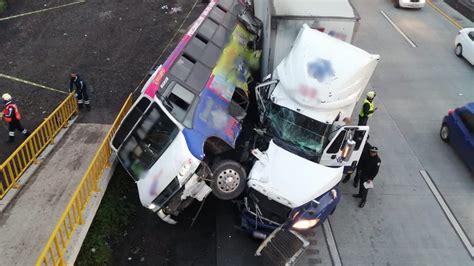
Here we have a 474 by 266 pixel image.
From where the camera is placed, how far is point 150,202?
8.24 m

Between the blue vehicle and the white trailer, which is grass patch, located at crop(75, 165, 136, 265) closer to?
the blue vehicle

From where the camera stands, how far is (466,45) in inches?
611

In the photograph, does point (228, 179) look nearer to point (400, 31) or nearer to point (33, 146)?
point (33, 146)

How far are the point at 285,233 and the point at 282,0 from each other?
6038 millimetres

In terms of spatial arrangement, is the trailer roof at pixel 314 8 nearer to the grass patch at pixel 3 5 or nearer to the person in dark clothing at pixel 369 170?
the person in dark clothing at pixel 369 170

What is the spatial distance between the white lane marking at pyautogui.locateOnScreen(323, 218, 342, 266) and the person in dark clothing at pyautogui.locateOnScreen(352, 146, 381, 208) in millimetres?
1043

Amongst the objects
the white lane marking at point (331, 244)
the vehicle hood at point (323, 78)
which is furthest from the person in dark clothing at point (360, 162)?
the white lane marking at point (331, 244)

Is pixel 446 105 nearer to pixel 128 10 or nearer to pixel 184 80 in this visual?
pixel 184 80

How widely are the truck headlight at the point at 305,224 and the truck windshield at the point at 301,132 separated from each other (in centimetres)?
132

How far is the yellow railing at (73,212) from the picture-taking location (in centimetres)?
706

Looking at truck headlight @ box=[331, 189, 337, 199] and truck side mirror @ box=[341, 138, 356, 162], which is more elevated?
truck side mirror @ box=[341, 138, 356, 162]

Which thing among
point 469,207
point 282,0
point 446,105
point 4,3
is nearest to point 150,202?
point 282,0

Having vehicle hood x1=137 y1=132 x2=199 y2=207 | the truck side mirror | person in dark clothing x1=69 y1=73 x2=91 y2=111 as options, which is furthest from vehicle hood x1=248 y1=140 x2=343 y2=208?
person in dark clothing x1=69 y1=73 x2=91 y2=111

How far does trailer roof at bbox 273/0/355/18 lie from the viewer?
10.5 m
